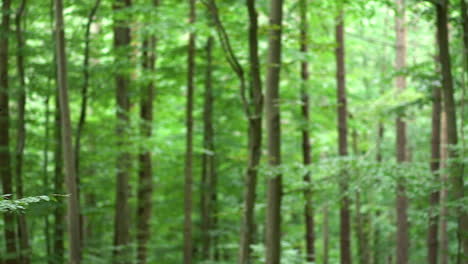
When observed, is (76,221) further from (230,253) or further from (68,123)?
(230,253)

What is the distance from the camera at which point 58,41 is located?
22.7 ft

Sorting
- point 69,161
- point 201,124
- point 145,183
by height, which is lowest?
point 145,183

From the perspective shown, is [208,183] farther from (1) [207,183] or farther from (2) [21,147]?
(2) [21,147]

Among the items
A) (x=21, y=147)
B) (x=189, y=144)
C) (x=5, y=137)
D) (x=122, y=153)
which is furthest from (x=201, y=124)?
(x=21, y=147)

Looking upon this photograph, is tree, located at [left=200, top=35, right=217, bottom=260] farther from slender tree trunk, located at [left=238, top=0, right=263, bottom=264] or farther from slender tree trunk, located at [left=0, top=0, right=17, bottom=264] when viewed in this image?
slender tree trunk, located at [left=0, top=0, right=17, bottom=264]

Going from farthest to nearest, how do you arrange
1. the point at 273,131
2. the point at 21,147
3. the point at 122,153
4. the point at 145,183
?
the point at 145,183 < the point at 122,153 < the point at 273,131 < the point at 21,147

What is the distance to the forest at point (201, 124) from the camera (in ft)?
25.2

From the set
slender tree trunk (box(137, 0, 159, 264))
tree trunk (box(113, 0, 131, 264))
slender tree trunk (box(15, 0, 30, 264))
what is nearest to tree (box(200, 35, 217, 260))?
slender tree trunk (box(137, 0, 159, 264))

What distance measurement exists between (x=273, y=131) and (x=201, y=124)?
9.64m

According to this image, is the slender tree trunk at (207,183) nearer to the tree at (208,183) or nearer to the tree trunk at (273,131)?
the tree at (208,183)

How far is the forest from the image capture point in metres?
7.67

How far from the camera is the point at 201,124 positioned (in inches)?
696

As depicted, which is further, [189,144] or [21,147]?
[189,144]

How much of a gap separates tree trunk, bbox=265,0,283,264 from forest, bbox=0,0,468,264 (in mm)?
21
